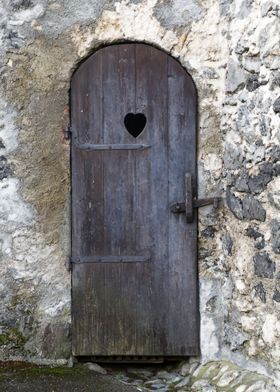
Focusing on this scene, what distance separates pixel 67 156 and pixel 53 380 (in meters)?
1.30

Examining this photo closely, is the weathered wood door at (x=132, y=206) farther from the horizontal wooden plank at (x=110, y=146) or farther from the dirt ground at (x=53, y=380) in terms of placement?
the dirt ground at (x=53, y=380)

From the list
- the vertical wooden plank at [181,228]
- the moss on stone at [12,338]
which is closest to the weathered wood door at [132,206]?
the vertical wooden plank at [181,228]

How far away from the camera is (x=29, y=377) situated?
3771 mm

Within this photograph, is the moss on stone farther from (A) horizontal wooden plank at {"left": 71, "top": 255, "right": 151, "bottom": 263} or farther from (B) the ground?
(A) horizontal wooden plank at {"left": 71, "top": 255, "right": 151, "bottom": 263}

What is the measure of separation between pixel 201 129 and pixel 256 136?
1.54 feet

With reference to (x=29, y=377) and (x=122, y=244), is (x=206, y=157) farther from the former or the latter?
(x=29, y=377)

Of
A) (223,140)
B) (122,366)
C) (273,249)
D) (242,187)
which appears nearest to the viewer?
(273,249)

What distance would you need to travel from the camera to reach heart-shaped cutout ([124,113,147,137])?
394cm

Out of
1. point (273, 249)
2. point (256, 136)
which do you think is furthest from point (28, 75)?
point (273, 249)

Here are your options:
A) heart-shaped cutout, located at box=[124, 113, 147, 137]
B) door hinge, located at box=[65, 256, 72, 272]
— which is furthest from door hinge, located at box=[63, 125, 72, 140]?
door hinge, located at box=[65, 256, 72, 272]

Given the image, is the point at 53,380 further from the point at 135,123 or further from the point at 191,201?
the point at 135,123

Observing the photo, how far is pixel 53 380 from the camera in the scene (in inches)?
148

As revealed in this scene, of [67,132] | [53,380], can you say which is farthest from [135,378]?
[67,132]

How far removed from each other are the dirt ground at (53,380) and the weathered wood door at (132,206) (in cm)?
20
